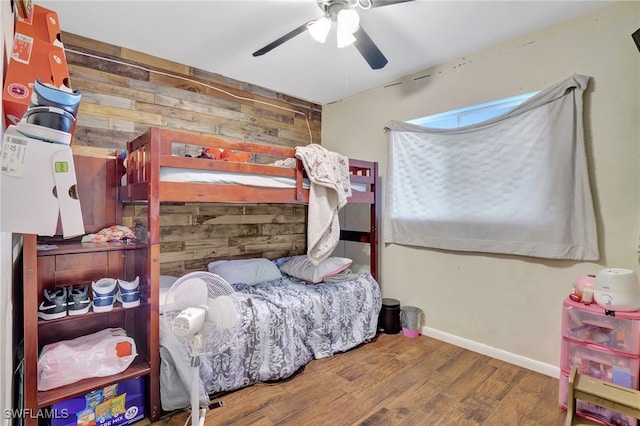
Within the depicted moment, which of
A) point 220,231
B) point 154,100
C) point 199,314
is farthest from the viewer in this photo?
point 220,231

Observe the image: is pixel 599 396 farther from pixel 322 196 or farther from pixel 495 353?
pixel 322 196

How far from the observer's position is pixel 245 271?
272 centimetres

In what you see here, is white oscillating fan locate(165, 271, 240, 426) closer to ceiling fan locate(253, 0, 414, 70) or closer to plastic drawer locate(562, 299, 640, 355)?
ceiling fan locate(253, 0, 414, 70)

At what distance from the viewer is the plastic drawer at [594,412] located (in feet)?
5.38

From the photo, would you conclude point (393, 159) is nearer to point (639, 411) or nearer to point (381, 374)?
point (381, 374)

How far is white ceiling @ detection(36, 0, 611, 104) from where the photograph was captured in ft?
6.49

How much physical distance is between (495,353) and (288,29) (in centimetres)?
282

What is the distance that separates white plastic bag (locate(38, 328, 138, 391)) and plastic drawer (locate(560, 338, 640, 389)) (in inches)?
95.3

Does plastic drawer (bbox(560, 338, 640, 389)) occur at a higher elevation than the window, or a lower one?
lower

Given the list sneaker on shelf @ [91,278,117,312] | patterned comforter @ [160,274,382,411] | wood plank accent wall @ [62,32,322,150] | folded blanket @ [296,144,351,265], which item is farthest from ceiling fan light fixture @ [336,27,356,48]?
sneaker on shelf @ [91,278,117,312]

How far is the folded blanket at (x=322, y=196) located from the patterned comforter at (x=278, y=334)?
38 centimetres

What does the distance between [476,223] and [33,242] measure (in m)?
2.75

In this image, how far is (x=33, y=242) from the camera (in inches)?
57.9

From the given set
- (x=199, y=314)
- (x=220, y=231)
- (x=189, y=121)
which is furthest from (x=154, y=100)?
(x=199, y=314)
